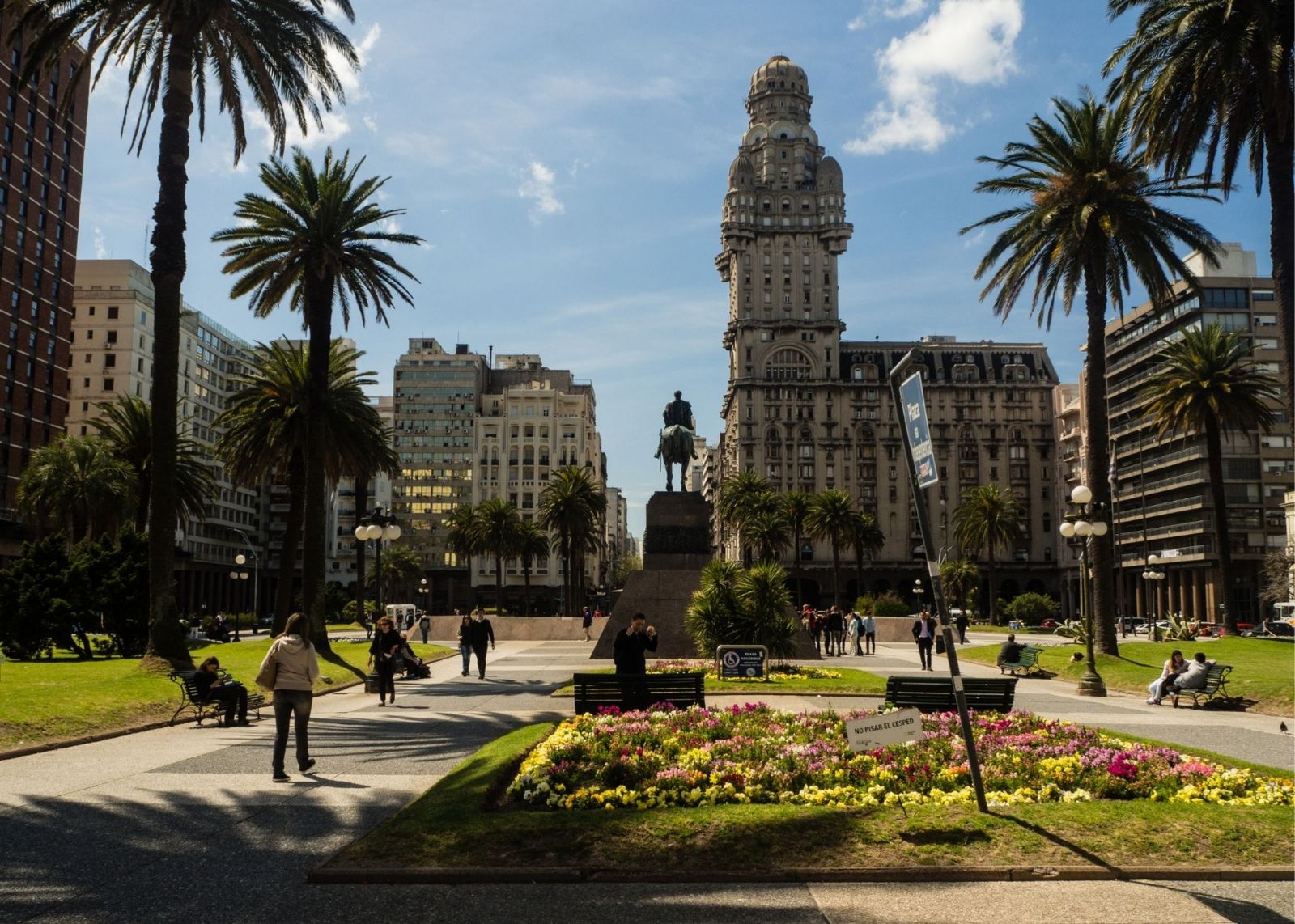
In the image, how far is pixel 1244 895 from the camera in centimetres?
732

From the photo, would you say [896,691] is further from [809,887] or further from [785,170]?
[785,170]

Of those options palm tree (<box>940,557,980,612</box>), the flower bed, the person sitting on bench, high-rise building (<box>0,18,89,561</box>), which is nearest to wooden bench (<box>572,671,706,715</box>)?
the flower bed

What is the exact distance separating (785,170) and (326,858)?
13164 cm

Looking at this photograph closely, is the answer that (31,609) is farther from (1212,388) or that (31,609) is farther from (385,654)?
(1212,388)

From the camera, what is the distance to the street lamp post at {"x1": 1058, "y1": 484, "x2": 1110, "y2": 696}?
80.6ft

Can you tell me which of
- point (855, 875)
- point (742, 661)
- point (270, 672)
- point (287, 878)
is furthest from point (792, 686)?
point (287, 878)

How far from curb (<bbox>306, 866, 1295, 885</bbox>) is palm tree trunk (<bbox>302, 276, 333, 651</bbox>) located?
2475 cm

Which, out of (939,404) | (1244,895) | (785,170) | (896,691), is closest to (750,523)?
(939,404)

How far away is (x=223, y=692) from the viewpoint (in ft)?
57.4

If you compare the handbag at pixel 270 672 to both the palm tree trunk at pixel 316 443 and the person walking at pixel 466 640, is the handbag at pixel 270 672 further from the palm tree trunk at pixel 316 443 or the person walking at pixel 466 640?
the palm tree trunk at pixel 316 443

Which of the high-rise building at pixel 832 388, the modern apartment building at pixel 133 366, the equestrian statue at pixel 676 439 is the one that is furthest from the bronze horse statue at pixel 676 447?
the high-rise building at pixel 832 388

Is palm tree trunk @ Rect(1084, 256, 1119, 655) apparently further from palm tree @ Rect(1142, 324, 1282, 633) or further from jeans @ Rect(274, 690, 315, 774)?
jeans @ Rect(274, 690, 315, 774)

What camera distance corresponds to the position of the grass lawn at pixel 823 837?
26.0 feet

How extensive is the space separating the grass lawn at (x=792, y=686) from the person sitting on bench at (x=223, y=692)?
256 inches
